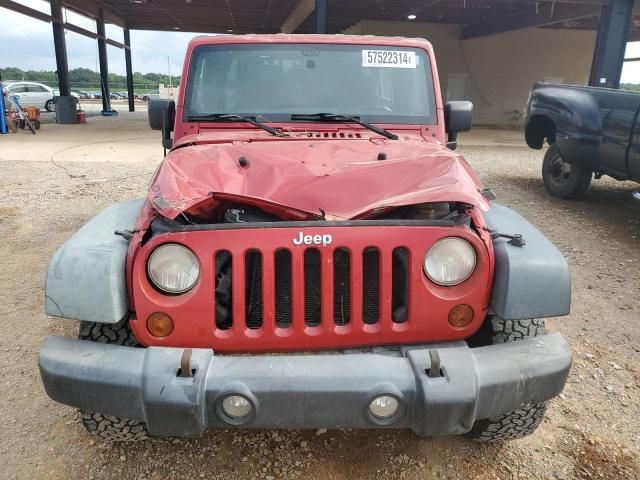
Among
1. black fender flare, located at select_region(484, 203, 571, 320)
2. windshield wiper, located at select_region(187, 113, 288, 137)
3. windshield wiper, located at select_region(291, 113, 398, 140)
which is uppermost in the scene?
windshield wiper, located at select_region(291, 113, 398, 140)

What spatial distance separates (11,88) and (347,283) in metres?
25.4

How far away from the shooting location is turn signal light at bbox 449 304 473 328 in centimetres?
204

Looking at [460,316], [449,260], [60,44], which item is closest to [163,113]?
[449,260]

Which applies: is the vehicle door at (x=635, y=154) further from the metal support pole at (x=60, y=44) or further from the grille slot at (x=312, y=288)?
the metal support pole at (x=60, y=44)

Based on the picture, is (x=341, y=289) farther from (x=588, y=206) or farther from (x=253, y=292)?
(x=588, y=206)

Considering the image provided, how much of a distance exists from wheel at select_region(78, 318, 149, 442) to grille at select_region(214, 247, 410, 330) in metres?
0.42

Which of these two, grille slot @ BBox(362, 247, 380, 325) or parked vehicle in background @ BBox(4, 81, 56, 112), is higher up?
parked vehicle in background @ BBox(4, 81, 56, 112)

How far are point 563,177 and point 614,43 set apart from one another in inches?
261

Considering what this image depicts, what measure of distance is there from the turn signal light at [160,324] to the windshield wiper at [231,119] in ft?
4.62

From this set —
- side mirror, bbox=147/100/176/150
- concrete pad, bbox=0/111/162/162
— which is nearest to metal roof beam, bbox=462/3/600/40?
concrete pad, bbox=0/111/162/162

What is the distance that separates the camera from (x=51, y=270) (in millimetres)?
1998

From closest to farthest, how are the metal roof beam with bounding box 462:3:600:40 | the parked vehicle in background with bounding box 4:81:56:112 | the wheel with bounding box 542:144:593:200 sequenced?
the wheel with bounding box 542:144:593:200 → the metal roof beam with bounding box 462:3:600:40 → the parked vehicle in background with bounding box 4:81:56:112

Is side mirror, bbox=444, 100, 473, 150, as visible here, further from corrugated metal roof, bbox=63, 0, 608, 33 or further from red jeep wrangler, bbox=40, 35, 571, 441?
corrugated metal roof, bbox=63, 0, 608, 33

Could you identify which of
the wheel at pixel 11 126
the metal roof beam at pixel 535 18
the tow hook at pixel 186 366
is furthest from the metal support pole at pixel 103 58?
the tow hook at pixel 186 366
